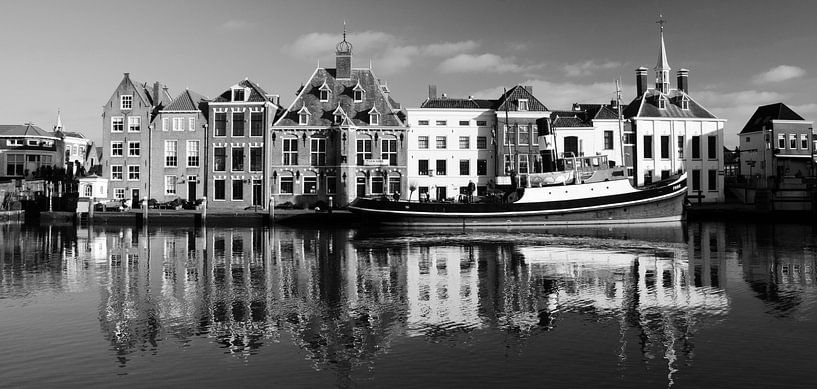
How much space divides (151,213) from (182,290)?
113 ft

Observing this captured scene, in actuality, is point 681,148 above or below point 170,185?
above

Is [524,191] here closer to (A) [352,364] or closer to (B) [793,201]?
(B) [793,201]

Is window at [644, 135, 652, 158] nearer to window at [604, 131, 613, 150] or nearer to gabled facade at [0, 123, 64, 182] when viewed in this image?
window at [604, 131, 613, 150]

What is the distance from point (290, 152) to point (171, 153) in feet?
39.3

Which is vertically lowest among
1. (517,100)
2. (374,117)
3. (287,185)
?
(287,185)

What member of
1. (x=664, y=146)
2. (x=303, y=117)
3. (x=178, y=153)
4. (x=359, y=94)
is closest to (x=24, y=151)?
(x=178, y=153)

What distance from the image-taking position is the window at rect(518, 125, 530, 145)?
58.5 metres

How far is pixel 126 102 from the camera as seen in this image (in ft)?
200

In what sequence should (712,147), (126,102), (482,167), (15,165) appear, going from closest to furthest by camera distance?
(482,167)
(126,102)
(712,147)
(15,165)

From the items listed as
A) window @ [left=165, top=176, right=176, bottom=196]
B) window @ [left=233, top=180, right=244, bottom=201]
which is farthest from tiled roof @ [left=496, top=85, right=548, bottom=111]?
window @ [left=165, top=176, right=176, bottom=196]

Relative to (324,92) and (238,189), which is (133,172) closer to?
(238,189)

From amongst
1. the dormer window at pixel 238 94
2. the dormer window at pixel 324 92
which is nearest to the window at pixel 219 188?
the dormer window at pixel 238 94

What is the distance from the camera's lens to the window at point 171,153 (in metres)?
60.0

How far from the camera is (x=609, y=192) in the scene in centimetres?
4647
